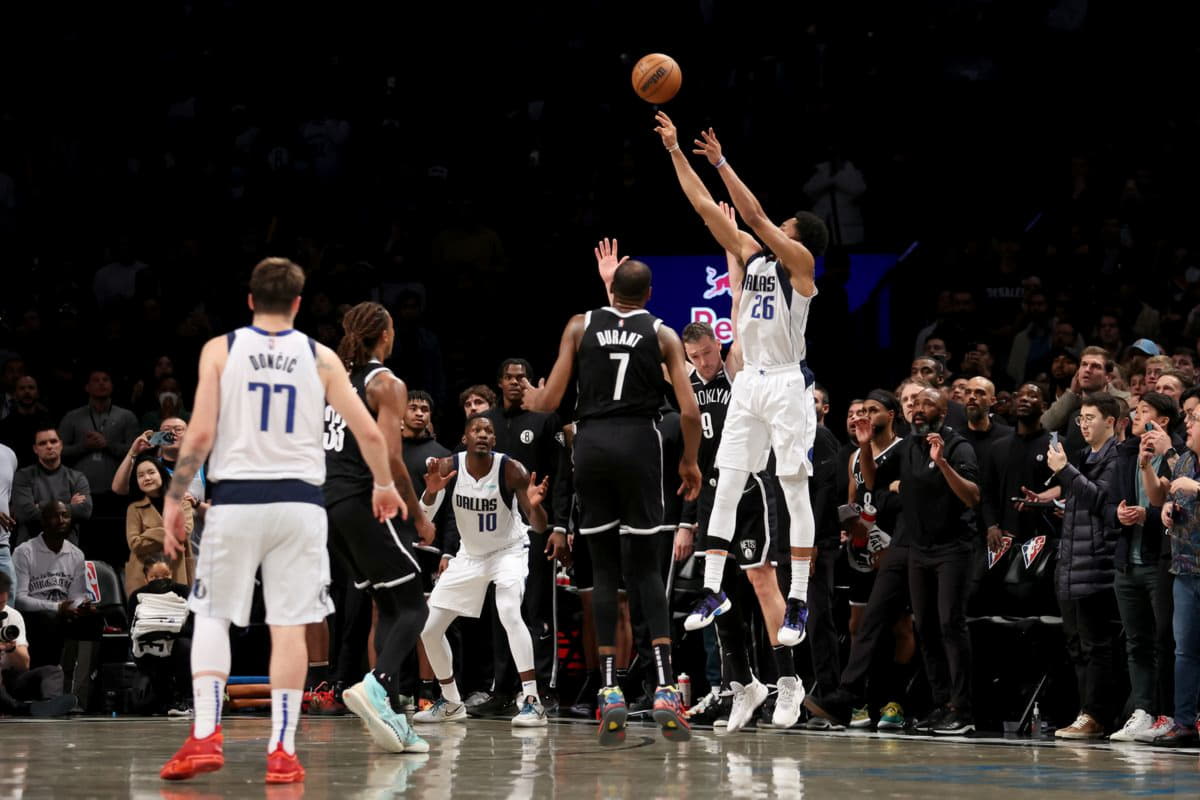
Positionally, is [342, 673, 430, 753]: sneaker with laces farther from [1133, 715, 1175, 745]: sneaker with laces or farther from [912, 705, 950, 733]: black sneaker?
[1133, 715, 1175, 745]: sneaker with laces

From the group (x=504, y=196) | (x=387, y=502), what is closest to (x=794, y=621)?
(x=387, y=502)

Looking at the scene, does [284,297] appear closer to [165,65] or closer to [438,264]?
[438,264]

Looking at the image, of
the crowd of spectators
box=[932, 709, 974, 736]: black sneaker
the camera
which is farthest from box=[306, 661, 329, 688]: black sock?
box=[932, 709, 974, 736]: black sneaker

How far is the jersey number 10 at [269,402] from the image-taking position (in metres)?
7.50

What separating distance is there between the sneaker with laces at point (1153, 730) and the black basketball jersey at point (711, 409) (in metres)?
3.27

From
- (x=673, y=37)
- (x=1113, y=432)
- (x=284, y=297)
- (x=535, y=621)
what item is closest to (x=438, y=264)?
(x=673, y=37)

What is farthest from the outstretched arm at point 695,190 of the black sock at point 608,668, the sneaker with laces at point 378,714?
the sneaker with laces at point 378,714

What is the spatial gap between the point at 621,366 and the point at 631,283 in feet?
1.57

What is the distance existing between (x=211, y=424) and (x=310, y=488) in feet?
1.69

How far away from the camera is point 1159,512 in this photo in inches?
428

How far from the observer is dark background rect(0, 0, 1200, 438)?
16.7m

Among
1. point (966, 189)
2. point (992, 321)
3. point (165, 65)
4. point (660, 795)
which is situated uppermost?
point (165, 65)

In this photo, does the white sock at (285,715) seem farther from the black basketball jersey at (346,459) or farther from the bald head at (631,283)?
the bald head at (631,283)

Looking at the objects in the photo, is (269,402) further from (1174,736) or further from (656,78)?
(1174,736)
